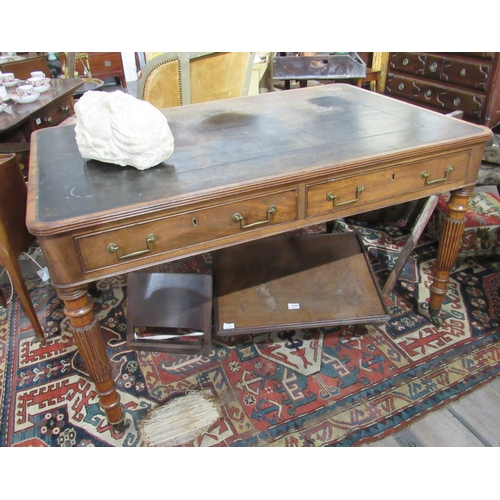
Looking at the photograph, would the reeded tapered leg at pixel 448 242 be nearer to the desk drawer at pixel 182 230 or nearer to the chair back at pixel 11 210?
the desk drawer at pixel 182 230

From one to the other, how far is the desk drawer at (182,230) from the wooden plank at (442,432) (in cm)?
87

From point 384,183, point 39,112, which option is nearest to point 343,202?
point 384,183

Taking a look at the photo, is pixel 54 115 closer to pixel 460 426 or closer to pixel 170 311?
pixel 170 311

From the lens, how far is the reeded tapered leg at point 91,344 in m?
1.13

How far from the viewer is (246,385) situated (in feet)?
5.24

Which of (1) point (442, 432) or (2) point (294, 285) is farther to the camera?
(2) point (294, 285)

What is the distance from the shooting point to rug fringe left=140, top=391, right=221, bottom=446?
1.43m

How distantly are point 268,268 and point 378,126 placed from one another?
76 centimetres

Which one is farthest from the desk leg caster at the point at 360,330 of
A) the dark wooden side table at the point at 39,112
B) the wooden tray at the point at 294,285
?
the dark wooden side table at the point at 39,112

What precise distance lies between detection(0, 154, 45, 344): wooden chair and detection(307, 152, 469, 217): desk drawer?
43.1 inches

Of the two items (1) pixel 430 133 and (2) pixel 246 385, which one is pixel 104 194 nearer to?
(2) pixel 246 385

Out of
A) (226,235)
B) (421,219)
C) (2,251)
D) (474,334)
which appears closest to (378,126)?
(421,219)

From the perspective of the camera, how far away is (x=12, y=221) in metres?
1.56

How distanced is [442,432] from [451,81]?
2851 mm
